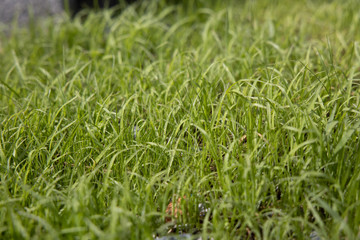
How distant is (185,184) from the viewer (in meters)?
1.85

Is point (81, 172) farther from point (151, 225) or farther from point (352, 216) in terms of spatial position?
point (352, 216)

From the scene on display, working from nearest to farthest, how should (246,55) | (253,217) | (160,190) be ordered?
(253,217) → (160,190) → (246,55)

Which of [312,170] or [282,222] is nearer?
[282,222]

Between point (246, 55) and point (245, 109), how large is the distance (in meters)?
0.82

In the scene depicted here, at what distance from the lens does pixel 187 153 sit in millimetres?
2070

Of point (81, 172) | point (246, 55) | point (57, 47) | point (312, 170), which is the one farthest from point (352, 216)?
point (57, 47)

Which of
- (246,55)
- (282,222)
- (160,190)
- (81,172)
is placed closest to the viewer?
(282,222)

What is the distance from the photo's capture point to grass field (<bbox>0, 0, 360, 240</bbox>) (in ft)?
5.66

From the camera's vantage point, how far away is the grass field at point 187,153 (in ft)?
5.66

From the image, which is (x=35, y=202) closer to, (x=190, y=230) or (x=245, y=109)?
(x=190, y=230)

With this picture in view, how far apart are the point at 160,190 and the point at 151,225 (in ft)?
0.74

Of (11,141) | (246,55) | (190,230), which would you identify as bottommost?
(190,230)

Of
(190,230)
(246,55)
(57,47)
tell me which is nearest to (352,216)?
(190,230)

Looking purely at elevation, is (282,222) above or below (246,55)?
below
